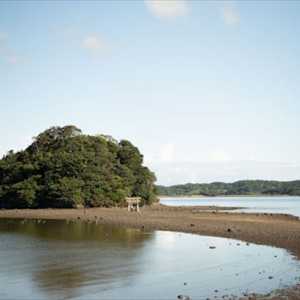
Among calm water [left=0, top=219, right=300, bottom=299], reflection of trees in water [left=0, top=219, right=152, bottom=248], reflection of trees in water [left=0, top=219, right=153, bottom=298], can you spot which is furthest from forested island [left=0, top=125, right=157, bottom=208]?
calm water [left=0, top=219, right=300, bottom=299]

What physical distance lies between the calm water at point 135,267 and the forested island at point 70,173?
35379 mm

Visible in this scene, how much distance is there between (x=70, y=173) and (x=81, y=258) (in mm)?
46806

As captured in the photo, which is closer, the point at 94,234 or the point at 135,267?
the point at 135,267

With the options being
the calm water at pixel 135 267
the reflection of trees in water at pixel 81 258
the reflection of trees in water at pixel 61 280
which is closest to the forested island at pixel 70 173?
the reflection of trees in water at pixel 81 258

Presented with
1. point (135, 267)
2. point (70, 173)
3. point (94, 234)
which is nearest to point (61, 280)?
point (135, 267)

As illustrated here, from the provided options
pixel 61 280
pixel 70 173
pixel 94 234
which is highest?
pixel 70 173

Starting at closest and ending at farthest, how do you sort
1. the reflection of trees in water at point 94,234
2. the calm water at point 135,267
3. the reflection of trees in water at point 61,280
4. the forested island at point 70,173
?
the reflection of trees in water at point 61,280 → the calm water at point 135,267 → the reflection of trees in water at point 94,234 → the forested island at point 70,173

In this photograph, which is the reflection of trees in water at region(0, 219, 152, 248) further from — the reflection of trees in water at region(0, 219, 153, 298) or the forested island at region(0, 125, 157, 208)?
the forested island at region(0, 125, 157, 208)

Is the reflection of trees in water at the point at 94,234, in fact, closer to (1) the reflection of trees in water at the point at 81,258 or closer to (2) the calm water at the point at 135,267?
(1) the reflection of trees in water at the point at 81,258

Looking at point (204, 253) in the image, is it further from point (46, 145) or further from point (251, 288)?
point (46, 145)

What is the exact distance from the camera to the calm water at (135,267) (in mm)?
16578

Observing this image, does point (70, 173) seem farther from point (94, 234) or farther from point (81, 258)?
point (81, 258)

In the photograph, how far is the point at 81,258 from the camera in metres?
23.9

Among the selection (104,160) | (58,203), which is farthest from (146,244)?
(104,160)
